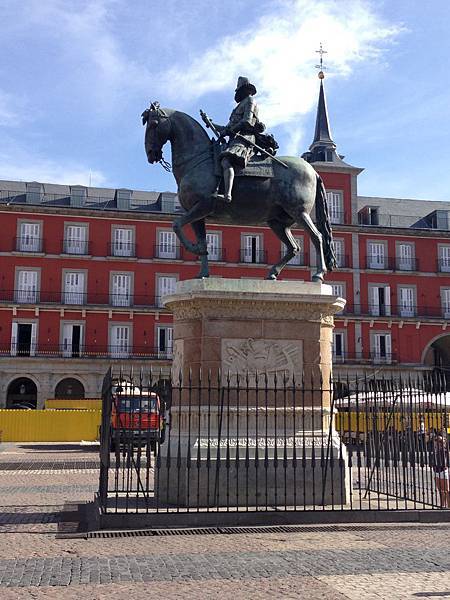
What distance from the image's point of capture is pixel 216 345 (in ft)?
32.1

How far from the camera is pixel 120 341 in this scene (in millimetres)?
45438

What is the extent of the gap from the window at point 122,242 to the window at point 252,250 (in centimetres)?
740

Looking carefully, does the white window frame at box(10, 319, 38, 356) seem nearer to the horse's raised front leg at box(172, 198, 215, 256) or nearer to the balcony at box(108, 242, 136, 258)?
the balcony at box(108, 242, 136, 258)

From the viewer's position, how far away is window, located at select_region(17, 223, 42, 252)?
45.1 m

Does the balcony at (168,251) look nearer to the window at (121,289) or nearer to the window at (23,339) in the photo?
the window at (121,289)

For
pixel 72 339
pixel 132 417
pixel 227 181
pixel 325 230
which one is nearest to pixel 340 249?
pixel 72 339

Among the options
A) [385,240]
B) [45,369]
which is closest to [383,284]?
[385,240]

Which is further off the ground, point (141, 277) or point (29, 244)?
point (29, 244)

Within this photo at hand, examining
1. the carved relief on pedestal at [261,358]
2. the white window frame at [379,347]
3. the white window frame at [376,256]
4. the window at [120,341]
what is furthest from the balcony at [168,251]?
the carved relief on pedestal at [261,358]

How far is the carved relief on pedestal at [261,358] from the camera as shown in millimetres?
9797

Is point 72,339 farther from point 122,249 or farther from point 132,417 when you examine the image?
point 132,417

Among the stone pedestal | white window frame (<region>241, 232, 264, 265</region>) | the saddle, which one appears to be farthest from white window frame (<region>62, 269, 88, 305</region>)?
the stone pedestal

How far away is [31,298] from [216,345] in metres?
36.8

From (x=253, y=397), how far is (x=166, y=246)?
37.6 meters
